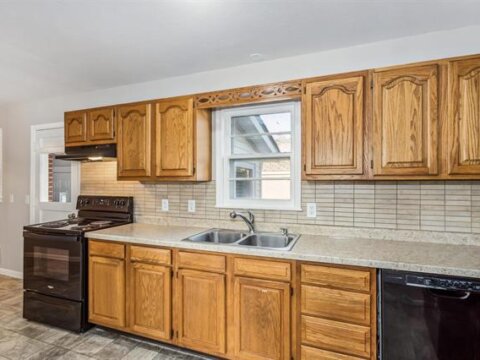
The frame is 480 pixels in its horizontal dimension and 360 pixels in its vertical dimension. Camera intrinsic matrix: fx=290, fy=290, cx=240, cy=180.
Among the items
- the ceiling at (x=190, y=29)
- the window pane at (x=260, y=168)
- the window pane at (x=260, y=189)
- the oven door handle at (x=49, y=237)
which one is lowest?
the oven door handle at (x=49, y=237)

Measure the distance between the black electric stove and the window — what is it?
1338mm

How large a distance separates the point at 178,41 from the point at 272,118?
1025 mm

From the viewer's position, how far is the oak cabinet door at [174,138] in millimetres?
2592

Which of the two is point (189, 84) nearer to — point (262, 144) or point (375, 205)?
point (262, 144)

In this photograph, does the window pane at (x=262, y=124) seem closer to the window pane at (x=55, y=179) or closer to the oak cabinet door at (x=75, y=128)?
the oak cabinet door at (x=75, y=128)

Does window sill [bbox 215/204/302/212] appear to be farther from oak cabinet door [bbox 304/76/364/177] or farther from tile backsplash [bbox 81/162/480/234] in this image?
oak cabinet door [bbox 304/76/364/177]

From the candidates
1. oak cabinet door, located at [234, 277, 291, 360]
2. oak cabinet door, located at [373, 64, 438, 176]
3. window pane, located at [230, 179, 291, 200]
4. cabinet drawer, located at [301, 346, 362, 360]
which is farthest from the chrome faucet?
oak cabinet door, located at [373, 64, 438, 176]

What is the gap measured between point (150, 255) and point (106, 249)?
472mm

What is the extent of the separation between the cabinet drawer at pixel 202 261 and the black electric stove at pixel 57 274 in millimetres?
1017

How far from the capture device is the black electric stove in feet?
8.45

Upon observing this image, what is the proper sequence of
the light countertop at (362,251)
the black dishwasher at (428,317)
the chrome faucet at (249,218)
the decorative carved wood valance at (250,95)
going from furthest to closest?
1. the chrome faucet at (249,218)
2. the decorative carved wood valance at (250,95)
3. the light countertop at (362,251)
4. the black dishwasher at (428,317)

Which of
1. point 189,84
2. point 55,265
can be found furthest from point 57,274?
point 189,84

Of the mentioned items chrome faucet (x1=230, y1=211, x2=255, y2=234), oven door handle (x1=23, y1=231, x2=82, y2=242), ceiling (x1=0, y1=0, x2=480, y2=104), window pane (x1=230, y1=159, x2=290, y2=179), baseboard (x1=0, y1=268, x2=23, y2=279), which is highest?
ceiling (x1=0, y1=0, x2=480, y2=104)

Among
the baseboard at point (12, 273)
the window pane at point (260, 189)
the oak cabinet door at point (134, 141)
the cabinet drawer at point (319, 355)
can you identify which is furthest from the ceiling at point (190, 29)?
A: the baseboard at point (12, 273)
